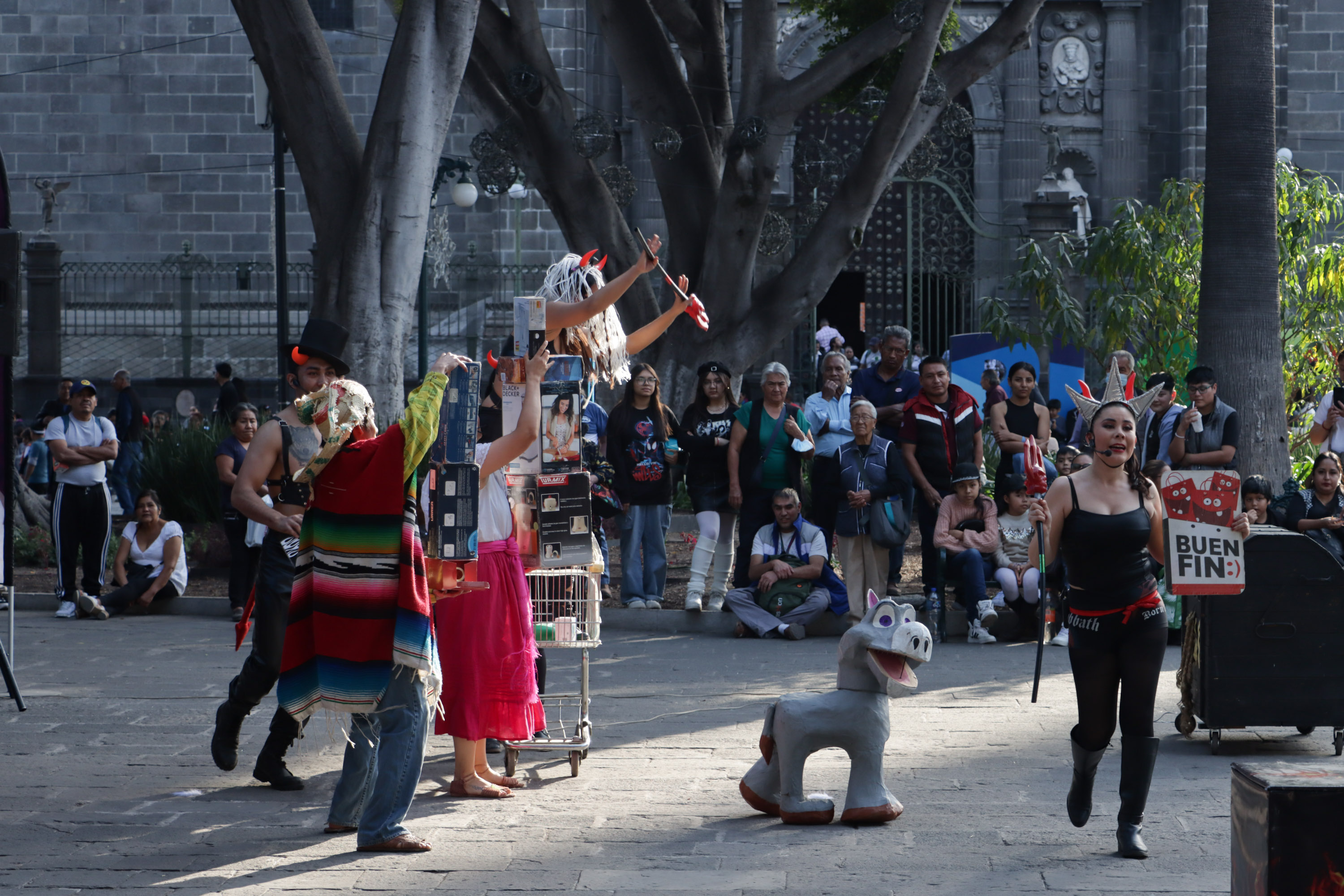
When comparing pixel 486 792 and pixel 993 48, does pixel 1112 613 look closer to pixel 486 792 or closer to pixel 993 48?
pixel 486 792

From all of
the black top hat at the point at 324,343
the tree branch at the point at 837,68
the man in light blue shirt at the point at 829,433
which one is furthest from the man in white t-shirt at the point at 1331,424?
the black top hat at the point at 324,343

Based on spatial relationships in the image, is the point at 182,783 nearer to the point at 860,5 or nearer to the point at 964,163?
the point at 860,5

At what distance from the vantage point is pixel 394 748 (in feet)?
19.4

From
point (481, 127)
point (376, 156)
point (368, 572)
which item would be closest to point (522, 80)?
point (376, 156)

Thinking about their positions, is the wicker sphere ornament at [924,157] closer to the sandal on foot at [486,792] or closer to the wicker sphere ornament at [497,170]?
the wicker sphere ornament at [497,170]

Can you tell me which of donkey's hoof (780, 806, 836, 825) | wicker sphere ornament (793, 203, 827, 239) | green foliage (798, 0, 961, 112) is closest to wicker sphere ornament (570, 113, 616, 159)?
wicker sphere ornament (793, 203, 827, 239)

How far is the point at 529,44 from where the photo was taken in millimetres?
14227

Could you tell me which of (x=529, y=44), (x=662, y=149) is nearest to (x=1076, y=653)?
(x=662, y=149)

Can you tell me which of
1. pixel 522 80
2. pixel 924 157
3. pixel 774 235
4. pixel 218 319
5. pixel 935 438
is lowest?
pixel 935 438

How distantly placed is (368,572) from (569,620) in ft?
5.72

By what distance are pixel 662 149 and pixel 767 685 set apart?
6058mm

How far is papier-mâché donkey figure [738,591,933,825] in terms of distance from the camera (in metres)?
6.28

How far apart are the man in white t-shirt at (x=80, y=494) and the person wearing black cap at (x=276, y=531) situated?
6.05 m

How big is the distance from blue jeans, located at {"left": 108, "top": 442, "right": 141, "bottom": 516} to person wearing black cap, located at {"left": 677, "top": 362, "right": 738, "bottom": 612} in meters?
8.40
